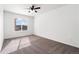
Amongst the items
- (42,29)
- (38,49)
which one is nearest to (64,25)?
(38,49)

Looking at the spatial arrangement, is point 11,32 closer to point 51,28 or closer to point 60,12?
point 51,28

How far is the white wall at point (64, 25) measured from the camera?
3.09m

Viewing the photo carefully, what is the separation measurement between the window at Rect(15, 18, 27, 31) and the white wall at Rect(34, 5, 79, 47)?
2.39m

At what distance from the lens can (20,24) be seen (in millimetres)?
5938

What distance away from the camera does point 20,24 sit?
594 cm

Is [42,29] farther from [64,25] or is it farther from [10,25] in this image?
[10,25]

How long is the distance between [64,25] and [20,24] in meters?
4.09

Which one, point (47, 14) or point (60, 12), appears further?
point (47, 14)

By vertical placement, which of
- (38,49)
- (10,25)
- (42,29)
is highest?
(10,25)

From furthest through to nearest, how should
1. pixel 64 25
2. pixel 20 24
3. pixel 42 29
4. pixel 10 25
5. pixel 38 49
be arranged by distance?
pixel 20 24
pixel 42 29
pixel 10 25
pixel 64 25
pixel 38 49

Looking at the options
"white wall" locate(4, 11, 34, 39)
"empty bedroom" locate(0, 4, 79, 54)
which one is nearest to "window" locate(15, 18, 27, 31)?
"empty bedroom" locate(0, 4, 79, 54)

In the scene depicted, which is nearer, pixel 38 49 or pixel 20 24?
pixel 38 49
